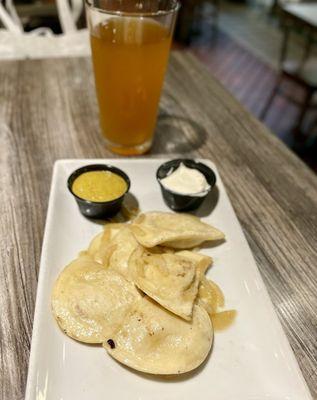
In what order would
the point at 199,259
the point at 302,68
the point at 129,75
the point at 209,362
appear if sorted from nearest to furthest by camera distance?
the point at 209,362
the point at 199,259
the point at 129,75
the point at 302,68

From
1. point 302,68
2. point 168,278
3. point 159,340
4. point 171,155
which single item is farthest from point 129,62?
point 302,68

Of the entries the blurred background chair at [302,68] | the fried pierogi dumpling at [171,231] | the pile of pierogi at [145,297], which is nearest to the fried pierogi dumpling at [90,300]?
the pile of pierogi at [145,297]

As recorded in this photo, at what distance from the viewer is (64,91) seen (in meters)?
1.46

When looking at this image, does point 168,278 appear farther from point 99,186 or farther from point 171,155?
point 171,155

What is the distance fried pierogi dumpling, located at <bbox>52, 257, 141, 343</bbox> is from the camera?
2.19ft

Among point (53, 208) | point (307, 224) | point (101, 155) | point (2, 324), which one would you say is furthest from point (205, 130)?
point (2, 324)

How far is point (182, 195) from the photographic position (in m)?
0.92

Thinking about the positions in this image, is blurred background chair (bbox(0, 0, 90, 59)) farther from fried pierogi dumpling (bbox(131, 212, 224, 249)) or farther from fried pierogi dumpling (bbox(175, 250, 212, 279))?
fried pierogi dumpling (bbox(175, 250, 212, 279))

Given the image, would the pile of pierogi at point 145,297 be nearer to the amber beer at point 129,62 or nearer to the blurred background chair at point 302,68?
the amber beer at point 129,62

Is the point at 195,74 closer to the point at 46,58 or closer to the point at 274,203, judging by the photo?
the point at 46,58

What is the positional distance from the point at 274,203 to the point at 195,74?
0.87 m

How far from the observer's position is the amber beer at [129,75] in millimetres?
977

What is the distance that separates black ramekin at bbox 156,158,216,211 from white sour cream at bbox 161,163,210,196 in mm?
10

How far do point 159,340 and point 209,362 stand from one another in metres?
0.09
